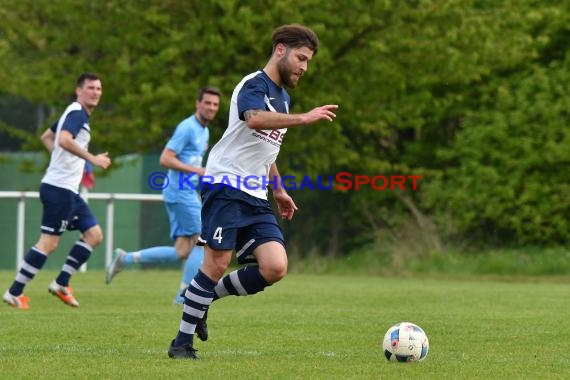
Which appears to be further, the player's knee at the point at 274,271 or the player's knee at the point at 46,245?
the player's knee at the point at 46,245

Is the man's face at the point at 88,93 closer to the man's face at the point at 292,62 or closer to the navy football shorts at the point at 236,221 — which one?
the navy football shorts at the point at 236,221

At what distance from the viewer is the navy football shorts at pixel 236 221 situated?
755cm

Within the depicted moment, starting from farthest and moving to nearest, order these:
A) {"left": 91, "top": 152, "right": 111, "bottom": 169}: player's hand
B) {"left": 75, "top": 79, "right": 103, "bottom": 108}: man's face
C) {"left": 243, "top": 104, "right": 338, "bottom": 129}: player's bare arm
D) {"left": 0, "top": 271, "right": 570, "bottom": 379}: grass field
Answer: {"left": 75, "top": 79, "right": 103, "bottom": 108}: man's face
{"left": 91, "top": 152, "right": 111, "bottom": 169}: player's hand
{"left": 243, "top": 104, "right": 338, "bottom": 129}: player's bare arm
{"left": 0, "top": 271, "right": 570, "bottom": 379}: grass field

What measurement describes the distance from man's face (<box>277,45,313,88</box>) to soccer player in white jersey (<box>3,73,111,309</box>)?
4440 mm

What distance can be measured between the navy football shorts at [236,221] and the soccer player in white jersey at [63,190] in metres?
4.21

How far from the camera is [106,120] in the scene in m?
25.5

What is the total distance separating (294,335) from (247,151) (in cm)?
204

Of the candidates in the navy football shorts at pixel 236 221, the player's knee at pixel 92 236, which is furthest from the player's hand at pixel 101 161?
the navy football shorts at pixel 236 221

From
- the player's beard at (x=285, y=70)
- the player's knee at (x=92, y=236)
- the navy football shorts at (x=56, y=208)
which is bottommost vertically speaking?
the player's knee at (x=92, y=236)

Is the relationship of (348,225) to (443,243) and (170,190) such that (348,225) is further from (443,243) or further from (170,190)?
(170,190)

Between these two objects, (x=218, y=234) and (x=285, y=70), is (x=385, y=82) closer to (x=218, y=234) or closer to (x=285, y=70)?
(x=285, y=70)

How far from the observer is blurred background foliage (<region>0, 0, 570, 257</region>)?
23953 mm

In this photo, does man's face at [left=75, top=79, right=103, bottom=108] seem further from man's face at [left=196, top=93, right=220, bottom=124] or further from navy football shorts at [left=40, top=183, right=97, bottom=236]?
man's face at [left=196, top=93, right=220, bottom=124]

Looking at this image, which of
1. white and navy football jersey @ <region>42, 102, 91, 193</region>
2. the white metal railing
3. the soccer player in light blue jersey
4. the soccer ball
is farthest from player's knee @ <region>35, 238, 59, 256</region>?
the white metal railing
